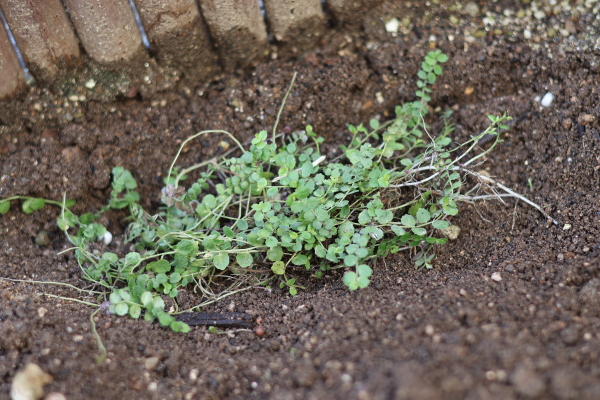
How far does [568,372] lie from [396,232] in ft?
2.58

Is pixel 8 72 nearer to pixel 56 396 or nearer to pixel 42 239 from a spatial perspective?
pixel 42 239

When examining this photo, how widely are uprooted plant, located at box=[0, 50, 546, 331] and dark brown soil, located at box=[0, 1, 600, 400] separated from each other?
0.09 m

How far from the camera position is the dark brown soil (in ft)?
5.00

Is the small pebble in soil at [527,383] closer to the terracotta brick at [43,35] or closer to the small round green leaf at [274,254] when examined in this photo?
the small round green leaf at [274,254]

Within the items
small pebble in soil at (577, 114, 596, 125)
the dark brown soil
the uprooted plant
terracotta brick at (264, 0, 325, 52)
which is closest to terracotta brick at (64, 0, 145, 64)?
the dark brown soil

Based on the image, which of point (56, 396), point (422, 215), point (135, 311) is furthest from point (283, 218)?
point (56, 396)

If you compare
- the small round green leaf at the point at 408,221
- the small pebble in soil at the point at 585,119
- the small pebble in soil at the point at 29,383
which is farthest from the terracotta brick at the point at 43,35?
the small pebble in soil at the point at 585,119

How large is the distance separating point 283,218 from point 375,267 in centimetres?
43

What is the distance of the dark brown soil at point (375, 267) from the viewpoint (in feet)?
5.00

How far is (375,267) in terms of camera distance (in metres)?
2.14

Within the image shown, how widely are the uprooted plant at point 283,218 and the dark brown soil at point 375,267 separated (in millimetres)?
86

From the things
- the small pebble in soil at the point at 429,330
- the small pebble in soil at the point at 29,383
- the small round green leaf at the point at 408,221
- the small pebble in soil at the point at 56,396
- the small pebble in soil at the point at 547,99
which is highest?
the small pebble in soil at the point at 29,383

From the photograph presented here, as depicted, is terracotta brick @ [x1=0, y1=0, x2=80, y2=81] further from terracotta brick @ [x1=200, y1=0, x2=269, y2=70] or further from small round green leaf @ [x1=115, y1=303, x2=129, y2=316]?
small round green leaf @ [x1=115, y1=303, x2=129, y2=316]

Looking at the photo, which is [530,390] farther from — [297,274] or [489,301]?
[297,274]
